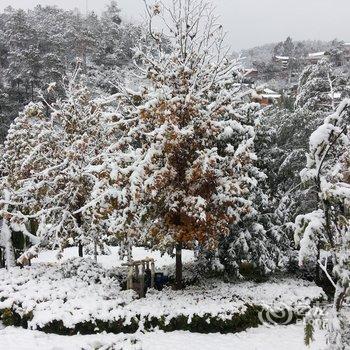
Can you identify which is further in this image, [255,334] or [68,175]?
[68,175]

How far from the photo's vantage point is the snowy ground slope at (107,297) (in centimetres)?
1102

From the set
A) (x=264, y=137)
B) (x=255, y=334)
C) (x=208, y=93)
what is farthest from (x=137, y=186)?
(x=264, y=137)

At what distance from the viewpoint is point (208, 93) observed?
43.3 ft

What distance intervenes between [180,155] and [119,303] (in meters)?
4.47

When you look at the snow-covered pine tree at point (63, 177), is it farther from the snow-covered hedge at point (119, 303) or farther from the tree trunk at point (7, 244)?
the snow-covered hedge at point (119, 303)

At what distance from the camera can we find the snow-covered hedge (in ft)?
35.6

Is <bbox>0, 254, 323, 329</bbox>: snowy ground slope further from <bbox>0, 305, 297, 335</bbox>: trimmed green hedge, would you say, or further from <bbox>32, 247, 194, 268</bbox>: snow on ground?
<bbox>32, 247, 194, 268</bbox>: snow on ground

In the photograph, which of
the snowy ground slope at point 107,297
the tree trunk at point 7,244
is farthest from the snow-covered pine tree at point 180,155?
the tree trunk at point 7,244

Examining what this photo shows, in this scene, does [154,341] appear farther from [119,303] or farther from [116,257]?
[116,257]

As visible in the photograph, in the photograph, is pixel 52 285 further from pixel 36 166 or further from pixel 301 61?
pixel 301 61

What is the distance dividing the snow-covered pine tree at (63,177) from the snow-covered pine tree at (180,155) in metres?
2.25

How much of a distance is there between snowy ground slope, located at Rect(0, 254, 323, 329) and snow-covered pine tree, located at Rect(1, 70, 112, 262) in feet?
4.09

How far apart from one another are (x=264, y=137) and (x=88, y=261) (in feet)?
25.4

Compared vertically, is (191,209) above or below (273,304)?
above
